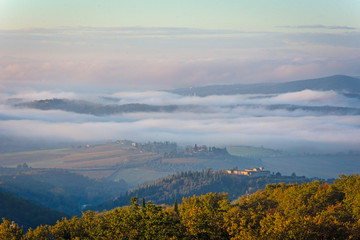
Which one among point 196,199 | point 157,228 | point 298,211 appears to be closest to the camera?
point 157,228

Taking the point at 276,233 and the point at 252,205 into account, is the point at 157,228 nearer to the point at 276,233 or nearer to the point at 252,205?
the point at 276,233

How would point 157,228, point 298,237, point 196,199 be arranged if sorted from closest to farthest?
point 298,237
point 157,228
point 196,199

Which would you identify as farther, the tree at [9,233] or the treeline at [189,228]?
the tree at [9,233]

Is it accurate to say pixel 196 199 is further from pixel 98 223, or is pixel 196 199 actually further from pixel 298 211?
pixel 98 223

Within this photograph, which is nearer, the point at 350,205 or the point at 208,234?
the point at 208,234

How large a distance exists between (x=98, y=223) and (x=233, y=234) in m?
17.8

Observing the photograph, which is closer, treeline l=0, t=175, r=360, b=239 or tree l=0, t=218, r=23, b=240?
treeline l=0, t=175, r=360, b=239

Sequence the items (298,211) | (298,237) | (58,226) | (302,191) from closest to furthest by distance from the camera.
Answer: (298,237) → (58,226) → (298,211) → (302,191)

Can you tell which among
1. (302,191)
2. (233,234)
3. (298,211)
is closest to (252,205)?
(302,191)

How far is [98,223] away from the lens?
79375 millimetres

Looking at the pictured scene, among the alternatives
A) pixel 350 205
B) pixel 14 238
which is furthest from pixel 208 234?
pixel 350 205

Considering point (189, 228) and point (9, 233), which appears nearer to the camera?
point (9, 233)

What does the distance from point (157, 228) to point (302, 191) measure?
49.4m

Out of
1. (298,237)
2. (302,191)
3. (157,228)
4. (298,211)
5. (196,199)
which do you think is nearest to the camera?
(298,237)
